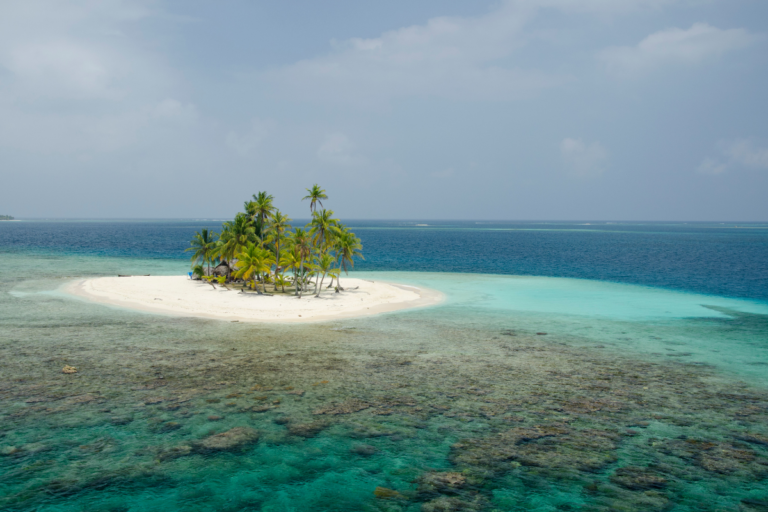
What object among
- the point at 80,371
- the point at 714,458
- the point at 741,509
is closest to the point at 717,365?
the point at 714,458

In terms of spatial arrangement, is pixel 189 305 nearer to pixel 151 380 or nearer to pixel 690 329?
pixel 151 380

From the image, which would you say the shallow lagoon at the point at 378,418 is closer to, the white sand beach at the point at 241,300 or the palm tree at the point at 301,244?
the white sand beach at the point at 241,300

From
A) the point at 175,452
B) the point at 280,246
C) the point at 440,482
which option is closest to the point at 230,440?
the point at 175,452

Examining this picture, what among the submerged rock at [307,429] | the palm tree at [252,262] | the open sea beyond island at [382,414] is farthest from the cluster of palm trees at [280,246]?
the submerged rock at [307,429]

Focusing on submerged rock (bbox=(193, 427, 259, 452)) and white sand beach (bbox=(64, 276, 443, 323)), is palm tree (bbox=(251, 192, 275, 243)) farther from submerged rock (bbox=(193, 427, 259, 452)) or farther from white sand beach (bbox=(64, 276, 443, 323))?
submerged rock (bbox=(193, 427, 259, 452))

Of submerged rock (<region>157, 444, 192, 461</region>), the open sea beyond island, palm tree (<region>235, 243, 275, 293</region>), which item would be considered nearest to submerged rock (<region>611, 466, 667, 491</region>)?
the open sea beyond island

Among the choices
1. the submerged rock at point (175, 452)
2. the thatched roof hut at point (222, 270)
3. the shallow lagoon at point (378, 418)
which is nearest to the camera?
the shallow lagoon at point (378, 418)
